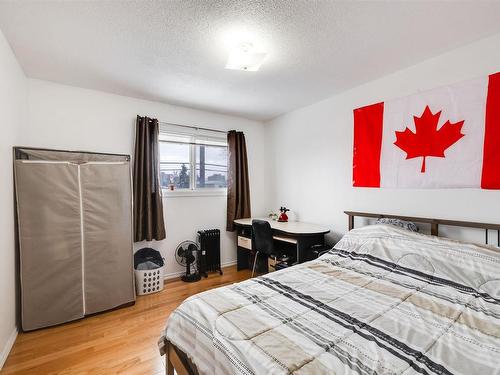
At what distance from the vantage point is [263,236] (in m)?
3.07

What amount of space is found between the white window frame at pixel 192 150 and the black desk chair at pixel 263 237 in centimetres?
101

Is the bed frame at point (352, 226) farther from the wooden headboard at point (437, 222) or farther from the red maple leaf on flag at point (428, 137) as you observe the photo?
the red maple leaf on flag at point (428, 137)

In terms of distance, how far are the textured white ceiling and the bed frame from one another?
1467 millimetres

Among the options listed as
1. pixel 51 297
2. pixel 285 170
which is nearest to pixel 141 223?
pixel 51 297

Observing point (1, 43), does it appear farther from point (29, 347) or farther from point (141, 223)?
point (29, 347)

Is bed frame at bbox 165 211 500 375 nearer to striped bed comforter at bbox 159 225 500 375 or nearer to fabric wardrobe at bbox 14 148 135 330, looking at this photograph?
striped bed comforter at bbox 159 225 500 375

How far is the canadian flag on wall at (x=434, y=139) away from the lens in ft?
6.28

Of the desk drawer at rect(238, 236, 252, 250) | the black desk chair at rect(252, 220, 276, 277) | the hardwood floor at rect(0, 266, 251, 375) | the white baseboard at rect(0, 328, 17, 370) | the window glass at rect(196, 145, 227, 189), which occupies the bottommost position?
the hardwood floor at rect(0, 266, 251, 375)

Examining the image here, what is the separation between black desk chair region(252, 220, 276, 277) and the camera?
3.02m

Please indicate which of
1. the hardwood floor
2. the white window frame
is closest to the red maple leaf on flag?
the white window frame

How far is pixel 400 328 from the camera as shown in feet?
3.88

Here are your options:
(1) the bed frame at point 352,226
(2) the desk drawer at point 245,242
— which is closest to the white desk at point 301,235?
(2) the desk drawer at point 245,242

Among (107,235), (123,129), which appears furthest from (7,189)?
(123,129)

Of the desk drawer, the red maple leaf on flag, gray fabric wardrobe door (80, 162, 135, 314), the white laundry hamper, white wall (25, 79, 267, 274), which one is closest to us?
the red maple leaf on flag
